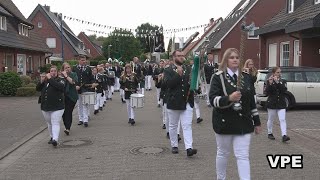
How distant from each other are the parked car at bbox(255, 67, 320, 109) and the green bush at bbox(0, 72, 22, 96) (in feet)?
45.9

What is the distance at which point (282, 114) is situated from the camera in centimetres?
970

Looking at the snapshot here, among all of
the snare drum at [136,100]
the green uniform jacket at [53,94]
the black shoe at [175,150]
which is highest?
the green uniform jacket at [53,94]

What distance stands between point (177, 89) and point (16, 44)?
2712 centimetres

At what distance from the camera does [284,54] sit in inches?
955

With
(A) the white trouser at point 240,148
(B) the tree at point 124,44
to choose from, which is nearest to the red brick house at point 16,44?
(A) the white trouser at point 240,148

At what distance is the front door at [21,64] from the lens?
3569 centimetres

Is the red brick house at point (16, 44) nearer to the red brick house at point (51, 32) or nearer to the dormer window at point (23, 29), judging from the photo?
the dormer window at point (23, 29)

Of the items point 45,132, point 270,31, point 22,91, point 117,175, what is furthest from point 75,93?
point 270,31

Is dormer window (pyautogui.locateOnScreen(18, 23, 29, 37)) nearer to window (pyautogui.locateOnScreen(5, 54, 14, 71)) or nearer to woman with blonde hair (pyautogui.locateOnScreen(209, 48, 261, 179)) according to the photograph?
window (pyautogui.locateOnScreen(5, 54, 14, 71))

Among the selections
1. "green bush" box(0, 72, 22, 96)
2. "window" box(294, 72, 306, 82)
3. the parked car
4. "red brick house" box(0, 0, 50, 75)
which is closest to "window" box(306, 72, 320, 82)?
the parked car

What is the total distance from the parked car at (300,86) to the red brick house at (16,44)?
63.0 ft

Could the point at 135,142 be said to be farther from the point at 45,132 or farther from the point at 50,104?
the point at 45,132

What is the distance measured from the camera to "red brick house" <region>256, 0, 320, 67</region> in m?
19.4

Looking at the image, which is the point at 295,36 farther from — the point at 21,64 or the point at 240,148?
the point at 21,64
